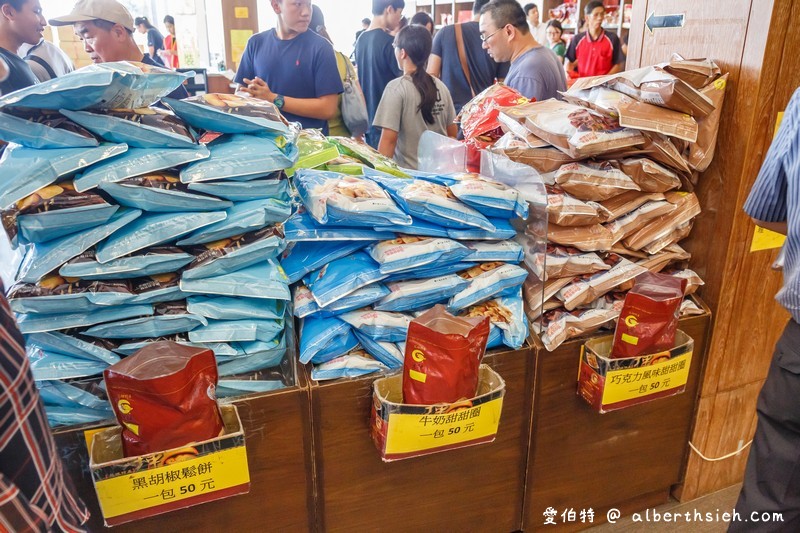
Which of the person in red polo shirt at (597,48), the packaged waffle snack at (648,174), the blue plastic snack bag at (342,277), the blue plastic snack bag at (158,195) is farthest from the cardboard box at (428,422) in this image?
the person in red polo shirt at (597,48)

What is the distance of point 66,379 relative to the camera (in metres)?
1.13

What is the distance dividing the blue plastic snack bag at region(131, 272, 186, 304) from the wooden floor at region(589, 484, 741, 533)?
1.36 metres

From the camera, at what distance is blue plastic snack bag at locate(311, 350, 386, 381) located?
1.27 m

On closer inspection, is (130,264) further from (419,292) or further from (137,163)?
(419,292)

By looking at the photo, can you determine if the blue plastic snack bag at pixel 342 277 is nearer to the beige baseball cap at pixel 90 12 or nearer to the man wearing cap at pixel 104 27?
the man wearing cap at pixel 104 27

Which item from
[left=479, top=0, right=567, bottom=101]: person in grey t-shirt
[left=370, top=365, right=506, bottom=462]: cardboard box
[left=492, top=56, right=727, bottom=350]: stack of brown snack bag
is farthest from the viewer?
Answer: [left=479, top=0, right=567, bottom=101]: person in grey t-shirt

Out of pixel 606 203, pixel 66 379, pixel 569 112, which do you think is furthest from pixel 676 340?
pixel 66 379

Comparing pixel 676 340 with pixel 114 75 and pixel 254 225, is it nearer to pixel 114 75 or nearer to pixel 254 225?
pixel 254 225

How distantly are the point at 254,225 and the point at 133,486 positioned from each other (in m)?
0.52

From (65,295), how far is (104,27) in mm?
1529

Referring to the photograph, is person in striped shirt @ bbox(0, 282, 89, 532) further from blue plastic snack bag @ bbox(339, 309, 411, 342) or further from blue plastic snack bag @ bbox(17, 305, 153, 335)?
blue plastic snack bag @ bbox(339, 309, 411, 342)

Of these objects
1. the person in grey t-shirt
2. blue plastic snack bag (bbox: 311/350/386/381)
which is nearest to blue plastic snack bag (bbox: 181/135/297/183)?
blue plastic snack bag (bbox: 311/350/386/381)

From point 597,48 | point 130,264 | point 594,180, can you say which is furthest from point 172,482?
point 597,48

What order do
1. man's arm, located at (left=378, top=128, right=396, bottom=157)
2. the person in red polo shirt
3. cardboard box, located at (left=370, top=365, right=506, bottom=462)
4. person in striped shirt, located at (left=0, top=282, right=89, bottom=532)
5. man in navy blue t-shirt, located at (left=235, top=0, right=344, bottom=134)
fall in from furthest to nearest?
the person in red polo shirt → man's arm, located at (left=378, top=128, right=396, bottom=157) → man in navy blue t-shirt, located at (left=235, top=0, right=344, bottom=134) → cardboard box, located at (left=370, top=365, right=506, bottom=462) → person in striped shirt, located at (left=0, top=282, right=89, bottom=532)
